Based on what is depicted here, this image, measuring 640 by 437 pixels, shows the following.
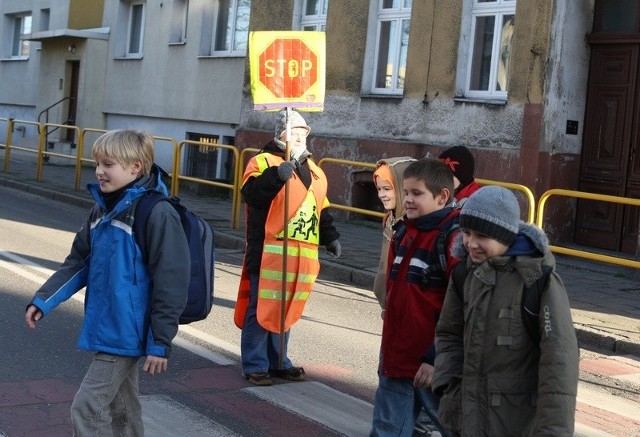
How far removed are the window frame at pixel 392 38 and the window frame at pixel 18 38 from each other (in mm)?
17372

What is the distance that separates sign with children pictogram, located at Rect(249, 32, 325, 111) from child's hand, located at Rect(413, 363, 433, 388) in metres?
3.74

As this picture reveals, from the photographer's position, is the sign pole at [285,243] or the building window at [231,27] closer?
the sign pole at [285,243]

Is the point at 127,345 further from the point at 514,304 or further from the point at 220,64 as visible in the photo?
the point at 220,64

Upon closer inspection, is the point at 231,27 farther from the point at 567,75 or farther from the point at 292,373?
the point at 292,373

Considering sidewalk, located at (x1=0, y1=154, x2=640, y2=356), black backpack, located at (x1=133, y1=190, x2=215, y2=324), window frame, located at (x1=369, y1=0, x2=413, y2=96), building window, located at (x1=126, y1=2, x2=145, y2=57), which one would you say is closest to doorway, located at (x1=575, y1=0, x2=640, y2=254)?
sidewalk, located at (x1=0, y1=154, x2=640, y2=356)

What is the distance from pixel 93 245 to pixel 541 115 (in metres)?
10.8

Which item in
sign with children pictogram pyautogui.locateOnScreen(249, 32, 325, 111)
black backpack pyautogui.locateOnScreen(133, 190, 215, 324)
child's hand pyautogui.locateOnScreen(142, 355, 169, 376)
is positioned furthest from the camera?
sign with children pictogram pyautogui.locateOnScreen(249, 32, 325, 111)

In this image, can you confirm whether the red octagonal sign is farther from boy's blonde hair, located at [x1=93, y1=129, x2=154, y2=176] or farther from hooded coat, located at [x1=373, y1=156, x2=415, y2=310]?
boy's blonde hair, located at [x1=93, y1=129, x2=154, y2=176]

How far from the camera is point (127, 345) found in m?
4.59

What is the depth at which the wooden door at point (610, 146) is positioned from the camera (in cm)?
1459

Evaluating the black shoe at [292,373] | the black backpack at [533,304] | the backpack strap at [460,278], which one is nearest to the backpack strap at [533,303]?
the black backpack at [533,304]

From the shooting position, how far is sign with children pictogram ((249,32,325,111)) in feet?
26.3

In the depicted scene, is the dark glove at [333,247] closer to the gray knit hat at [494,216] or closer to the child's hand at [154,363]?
the child's hand at [154,363]

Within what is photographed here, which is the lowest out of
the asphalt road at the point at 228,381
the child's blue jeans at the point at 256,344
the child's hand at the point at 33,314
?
the asphalt road at the point at 228,381
